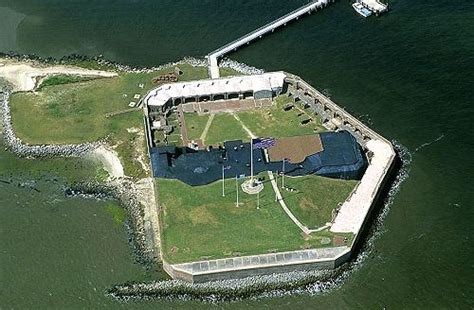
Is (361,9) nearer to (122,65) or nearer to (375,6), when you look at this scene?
(375,6)

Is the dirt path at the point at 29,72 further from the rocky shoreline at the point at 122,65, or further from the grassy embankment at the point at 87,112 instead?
the grassy embankment at the point at 87,112

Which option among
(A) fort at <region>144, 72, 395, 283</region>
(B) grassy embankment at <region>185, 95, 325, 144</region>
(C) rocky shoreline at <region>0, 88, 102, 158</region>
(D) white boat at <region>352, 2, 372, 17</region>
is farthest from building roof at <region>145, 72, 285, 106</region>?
Answer: (D) white boat at <region>352, 2, 372, 17</region>

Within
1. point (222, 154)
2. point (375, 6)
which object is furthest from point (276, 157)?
point (375, 6)

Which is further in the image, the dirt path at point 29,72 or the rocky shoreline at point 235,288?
the dirt path at point 29,72

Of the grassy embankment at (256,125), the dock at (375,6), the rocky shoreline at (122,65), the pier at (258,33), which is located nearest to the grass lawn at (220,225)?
the grassy embankment at (256,125)

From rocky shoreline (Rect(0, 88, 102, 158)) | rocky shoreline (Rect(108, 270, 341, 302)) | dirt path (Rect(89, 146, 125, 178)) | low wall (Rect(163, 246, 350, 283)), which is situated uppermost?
rocky shoreline (Rect(0, 88, 102, 158))

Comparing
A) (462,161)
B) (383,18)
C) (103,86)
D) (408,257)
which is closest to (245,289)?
(408,257)

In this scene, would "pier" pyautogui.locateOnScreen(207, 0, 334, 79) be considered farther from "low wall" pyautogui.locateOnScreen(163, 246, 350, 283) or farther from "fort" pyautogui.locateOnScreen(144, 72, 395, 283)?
"low wall" pyautogui.locateOnScreen(163, 246, 350, 283)
